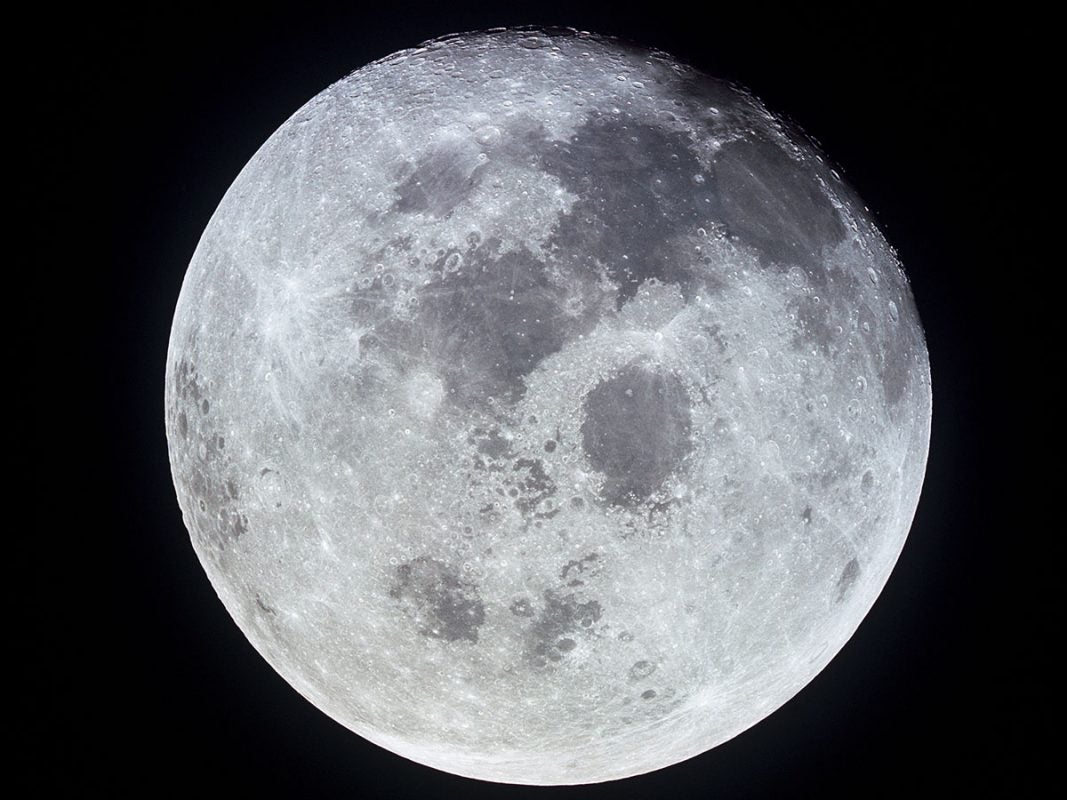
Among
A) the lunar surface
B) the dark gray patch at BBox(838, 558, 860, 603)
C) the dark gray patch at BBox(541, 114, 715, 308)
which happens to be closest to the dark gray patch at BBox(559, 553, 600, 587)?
the lunar surface

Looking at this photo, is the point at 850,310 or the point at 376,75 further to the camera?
the point at 376,75

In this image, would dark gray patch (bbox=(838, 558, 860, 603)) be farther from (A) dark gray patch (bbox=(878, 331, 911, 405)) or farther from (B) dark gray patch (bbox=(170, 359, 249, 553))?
(B) dark gray patch (bbox=(170, 359, 249, 553))

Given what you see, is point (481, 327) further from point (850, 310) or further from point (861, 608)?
point (861, 608)

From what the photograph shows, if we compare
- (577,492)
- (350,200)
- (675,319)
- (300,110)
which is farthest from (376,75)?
(577,492)

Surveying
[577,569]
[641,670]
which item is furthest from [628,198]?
[641,670]

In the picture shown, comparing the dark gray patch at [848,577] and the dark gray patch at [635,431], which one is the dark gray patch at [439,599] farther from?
the dark gray patch at [848,577]

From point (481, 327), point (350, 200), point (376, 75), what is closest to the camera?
point (481, 327)
